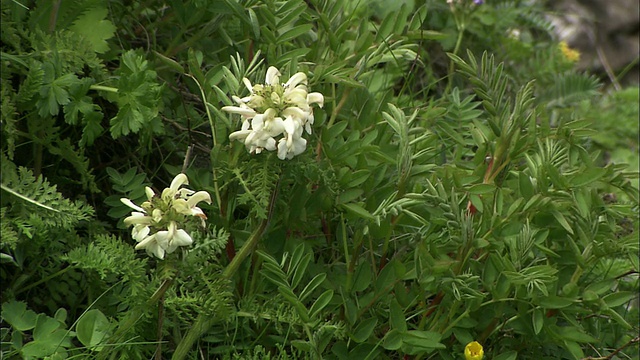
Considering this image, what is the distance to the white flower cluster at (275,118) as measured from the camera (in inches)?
59.2

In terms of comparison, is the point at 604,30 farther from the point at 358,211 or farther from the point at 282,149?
the point at 282,149

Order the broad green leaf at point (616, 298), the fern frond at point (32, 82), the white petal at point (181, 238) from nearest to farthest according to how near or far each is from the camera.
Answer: the white petal at point (181, 238) → the fern frond at point (32, 82) → the broad green leaf at point (616, 298)

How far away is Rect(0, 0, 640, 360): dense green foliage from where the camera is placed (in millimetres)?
1694

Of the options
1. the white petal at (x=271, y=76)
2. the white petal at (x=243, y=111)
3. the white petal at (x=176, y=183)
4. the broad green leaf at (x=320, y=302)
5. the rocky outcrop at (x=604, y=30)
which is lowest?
the rocky outcrop at (x=604, y=30)

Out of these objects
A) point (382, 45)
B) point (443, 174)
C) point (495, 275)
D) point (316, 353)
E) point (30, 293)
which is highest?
point (382, 45)

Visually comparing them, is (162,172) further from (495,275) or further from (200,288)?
(495,275)

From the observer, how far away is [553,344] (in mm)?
1992

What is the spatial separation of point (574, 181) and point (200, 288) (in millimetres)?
878

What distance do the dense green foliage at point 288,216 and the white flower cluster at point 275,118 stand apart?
103mm

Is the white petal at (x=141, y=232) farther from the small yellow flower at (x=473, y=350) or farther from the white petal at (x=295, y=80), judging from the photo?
the small yellow flower at (x=473, y=350)

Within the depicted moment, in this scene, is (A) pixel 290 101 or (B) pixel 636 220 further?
(B) pixel 636 220

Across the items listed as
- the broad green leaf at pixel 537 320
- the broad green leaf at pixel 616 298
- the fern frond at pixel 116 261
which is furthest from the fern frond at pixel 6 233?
the broad green leaf at pixel 616 298

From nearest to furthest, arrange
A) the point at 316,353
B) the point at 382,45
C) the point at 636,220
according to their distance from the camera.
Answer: the point at 316,353
the point at 382,45
the point at 636,220

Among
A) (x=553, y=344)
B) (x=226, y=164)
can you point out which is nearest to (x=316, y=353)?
(x=226, y=164)
